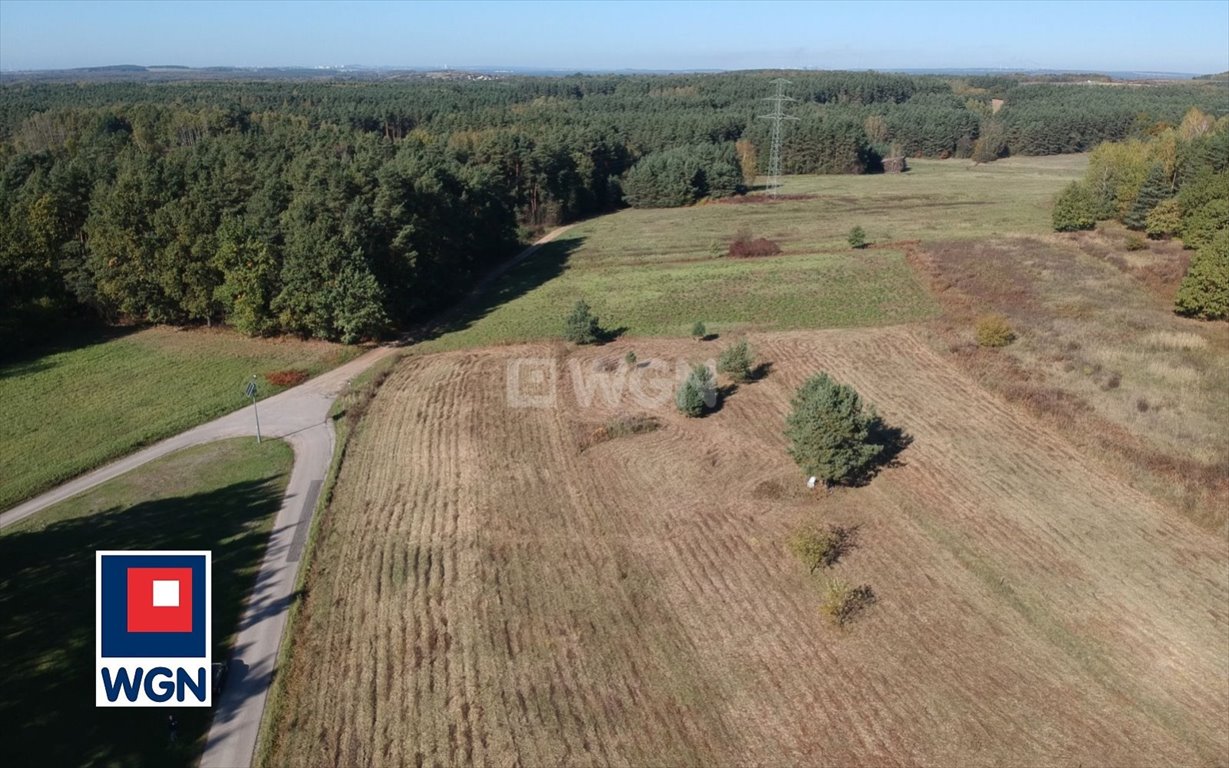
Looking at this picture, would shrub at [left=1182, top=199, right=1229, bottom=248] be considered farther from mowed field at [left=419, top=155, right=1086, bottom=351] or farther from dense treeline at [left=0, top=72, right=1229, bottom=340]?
dense treeline at [left=0, top=72, right=1229, bottom=340]

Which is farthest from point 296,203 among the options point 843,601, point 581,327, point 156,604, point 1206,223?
point 1206,223

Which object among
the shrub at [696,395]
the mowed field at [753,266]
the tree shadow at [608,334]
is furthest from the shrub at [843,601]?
the mowed field at [753,266]

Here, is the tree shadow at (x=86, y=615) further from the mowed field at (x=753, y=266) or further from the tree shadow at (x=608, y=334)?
the tree shadow at (x=608, y=334)

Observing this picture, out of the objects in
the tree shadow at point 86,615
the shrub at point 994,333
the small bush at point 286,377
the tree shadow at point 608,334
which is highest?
the shrub at point 994,333

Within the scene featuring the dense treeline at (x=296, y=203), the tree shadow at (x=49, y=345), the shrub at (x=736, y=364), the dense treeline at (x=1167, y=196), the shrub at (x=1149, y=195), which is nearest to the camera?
the shrub at (x=736, y=364)

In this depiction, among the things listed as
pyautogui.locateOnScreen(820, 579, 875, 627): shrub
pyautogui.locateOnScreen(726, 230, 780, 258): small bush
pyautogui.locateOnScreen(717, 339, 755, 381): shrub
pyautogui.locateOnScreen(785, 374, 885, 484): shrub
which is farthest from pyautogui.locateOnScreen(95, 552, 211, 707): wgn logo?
pyautogui.locateOnScreen(726, 230, 780, 258): small bush

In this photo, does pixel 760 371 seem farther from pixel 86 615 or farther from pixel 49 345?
pixel 49 345
